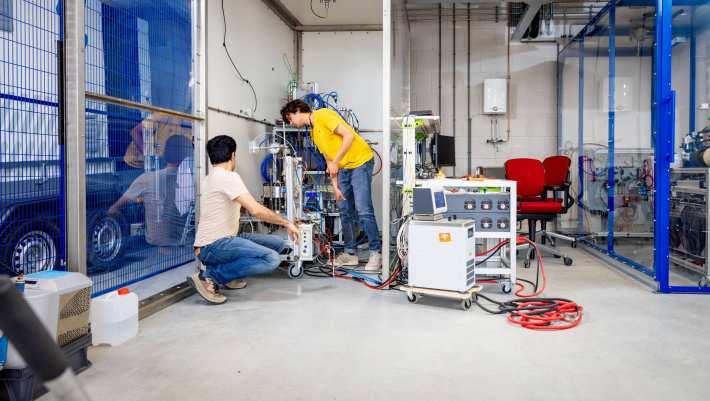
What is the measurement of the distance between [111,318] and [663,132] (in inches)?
142

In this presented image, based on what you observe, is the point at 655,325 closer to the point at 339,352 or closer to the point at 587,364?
the point at 587,364

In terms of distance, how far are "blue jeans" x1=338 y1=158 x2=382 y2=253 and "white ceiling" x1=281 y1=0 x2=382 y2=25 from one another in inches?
105

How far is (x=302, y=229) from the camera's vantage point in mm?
4191

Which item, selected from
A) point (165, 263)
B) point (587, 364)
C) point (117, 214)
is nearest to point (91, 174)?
point (117, 214)

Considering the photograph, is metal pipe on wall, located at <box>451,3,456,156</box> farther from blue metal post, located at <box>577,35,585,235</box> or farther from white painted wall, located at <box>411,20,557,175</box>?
blue metal post, located at <box>577,35,585,235</box>

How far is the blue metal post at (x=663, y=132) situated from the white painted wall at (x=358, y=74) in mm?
3493

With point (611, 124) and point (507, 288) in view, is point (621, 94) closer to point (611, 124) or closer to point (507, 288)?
point (611, 124)

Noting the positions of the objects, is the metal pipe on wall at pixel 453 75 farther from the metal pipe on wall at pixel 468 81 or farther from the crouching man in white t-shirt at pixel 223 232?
the crouching man in white t-shirt at pixel 223 232

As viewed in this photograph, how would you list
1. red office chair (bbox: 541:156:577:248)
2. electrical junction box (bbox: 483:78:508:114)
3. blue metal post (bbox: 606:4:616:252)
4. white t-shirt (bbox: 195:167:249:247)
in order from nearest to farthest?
1. white t-shirt (bbox: 195:167:249:247)
2. blue metal post (bbox: 606:4:616:252)
3. red office chair (bbox: 541:156:577:248)
4. electrical junction box (bbox: 483:78:508:114)

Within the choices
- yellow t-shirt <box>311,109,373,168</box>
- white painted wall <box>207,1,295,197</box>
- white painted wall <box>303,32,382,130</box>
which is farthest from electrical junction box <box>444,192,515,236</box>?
white painted wall <box>303,32,382,130</box>

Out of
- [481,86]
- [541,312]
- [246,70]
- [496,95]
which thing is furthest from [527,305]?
[481,86]

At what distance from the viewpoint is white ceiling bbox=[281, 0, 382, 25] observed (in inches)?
245

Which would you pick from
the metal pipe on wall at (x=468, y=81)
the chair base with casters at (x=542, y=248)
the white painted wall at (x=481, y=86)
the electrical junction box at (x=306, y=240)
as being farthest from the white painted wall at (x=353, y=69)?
the electrical junction box at (x=306, y=240)

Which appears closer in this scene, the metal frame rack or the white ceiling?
the metal frame rack
